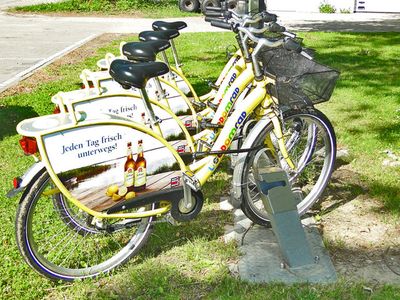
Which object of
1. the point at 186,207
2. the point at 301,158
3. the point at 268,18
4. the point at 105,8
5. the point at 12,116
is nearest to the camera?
the point at 186,207

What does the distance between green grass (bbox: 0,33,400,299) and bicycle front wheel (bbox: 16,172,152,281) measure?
93 mm

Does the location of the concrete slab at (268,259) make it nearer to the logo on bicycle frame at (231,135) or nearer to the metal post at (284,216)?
the metal post at (284,216)

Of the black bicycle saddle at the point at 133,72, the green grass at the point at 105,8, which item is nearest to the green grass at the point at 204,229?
the black bicycle saddle at the point at 133,72

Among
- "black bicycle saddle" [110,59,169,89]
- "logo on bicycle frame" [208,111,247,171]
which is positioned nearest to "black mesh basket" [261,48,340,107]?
"logo on bicycle frame" [208,111,247,171]

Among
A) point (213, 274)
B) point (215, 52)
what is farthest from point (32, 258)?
point (215, 52)

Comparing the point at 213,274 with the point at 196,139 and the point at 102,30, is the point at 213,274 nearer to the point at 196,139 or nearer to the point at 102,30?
the point at 196,139

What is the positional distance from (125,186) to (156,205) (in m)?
0.29

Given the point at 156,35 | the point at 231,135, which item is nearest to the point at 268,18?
the point at 231,135

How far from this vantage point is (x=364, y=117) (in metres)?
6.48

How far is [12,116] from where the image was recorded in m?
6.59

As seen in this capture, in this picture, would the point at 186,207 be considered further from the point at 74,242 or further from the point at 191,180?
the point at 74,242

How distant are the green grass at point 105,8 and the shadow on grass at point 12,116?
12.6 m

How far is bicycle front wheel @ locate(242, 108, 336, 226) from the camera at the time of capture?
383cm

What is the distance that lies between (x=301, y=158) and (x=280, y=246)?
42.5 inches
